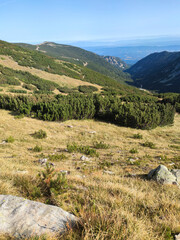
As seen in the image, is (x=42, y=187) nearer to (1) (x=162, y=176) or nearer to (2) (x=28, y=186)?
(2) (x=28, y=186)

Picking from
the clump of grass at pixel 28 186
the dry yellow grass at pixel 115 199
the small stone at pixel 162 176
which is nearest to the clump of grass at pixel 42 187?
the clump of grass at pixel 28 186

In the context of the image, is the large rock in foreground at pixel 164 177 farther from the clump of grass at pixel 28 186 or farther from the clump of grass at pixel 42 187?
the clump of grass at pixel 28 186

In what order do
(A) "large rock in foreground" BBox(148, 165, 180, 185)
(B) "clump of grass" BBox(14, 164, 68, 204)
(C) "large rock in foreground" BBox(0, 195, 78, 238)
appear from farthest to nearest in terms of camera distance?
(A) "large rock in foreground" BBox(148, 165, 180, 185), (B) "clump of grass" BBox(14, 164, 68, 204), (C) "large rock in foreground" BBox(0, 195, 78, 238)

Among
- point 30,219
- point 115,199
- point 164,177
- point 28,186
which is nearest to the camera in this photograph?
point 30,219

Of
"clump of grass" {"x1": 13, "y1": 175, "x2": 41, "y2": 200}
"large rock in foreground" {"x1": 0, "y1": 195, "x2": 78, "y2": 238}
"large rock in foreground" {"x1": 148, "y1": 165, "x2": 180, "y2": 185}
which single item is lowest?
"large rock in foreground" {"x1": 148, "y1": 165, "x2": 180, "y2": 185}

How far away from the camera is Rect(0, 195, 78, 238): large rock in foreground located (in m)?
2.50

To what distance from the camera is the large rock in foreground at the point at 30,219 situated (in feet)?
8.20

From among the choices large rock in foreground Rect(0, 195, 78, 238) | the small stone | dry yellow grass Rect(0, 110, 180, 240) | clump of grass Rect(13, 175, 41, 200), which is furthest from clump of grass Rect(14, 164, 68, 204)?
the small stone

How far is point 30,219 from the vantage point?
270 cm

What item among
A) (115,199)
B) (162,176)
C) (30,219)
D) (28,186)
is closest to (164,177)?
(162,176)

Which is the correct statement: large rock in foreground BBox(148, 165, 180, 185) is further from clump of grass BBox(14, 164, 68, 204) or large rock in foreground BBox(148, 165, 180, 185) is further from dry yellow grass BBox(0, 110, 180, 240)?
clump of grass BBox(14, 164, 68, 204)

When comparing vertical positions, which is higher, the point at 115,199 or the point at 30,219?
the point at 30,219

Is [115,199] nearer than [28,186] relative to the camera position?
Yes

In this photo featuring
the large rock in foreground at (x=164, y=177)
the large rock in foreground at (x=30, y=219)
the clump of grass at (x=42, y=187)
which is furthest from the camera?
the large rock in foreground at (x=164, y=177)
